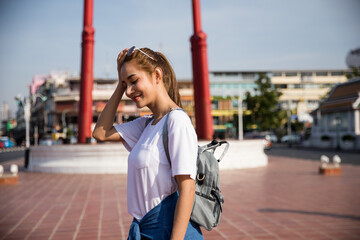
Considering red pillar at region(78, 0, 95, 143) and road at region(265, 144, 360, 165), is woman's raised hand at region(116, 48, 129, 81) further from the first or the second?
road at region(265, 144, 360, 165)

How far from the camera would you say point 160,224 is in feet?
5.63

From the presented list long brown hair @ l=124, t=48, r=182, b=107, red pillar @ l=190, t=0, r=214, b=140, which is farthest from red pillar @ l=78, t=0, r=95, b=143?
long brown hair @ l=124, t=48, r=182, b=107

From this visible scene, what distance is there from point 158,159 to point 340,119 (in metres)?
32.8

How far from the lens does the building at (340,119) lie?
29.5m

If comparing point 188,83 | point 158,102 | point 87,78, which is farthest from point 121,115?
point 158,102

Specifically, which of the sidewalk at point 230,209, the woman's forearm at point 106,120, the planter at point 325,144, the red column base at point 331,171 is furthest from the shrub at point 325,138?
the woman's forearm at point 106,120

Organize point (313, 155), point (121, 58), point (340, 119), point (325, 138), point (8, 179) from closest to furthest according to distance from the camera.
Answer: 1. point (121, 58)
2. point (8, 179)
3. point (313, 155)
4. point (340, 119)
5. point (325, 138)

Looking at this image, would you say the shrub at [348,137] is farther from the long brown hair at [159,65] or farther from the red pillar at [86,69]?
the long brown hair at [159,65]

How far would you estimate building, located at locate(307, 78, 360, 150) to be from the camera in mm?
29547

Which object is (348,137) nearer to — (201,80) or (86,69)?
(201,80)

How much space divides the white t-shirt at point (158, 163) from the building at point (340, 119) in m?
29.8

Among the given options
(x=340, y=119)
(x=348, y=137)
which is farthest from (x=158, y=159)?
(x=340, y=119)

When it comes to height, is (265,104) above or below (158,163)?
above

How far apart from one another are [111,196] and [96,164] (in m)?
4.66
